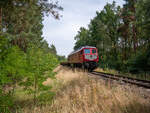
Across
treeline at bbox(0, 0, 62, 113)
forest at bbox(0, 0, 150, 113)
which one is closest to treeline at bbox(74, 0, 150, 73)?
forest at bbox(0, 0, 150, 113)

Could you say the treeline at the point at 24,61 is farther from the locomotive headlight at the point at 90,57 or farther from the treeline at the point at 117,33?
the treeline at the point at 117,33

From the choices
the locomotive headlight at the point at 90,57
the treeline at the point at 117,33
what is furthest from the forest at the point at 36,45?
the locomotive headlight at the point at 90,57

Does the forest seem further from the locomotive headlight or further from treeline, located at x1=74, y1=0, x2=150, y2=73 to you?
the locomotive headlight

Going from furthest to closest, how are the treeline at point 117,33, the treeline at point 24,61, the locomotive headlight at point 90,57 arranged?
1. the treeline at point 117,33
2. the locomotive headlight at point 90,57
3. the treeline at point 24,61

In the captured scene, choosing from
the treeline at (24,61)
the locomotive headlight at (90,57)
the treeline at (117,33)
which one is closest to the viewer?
the treeline at (24,61)

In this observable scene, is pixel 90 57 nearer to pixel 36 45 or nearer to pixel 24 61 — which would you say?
pixel 36 45

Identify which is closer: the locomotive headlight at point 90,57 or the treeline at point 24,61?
the treeline at point 24,61

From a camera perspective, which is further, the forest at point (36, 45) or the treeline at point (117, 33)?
the treeline at point (117, 33)

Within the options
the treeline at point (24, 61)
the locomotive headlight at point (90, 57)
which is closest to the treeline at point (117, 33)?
the locomotive headlight at point (90, 57)

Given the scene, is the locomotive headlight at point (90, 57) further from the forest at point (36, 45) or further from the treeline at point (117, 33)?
the treeline at point (117, 33)

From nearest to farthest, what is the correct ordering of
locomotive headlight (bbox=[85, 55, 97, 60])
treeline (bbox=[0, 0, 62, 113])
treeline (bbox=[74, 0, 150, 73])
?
treeline (bbox=[0, 0, 62, 113]), locomotive headlight (bbox=[85, 55, 97, 60]), treeline (bbox=[74, 0, 150, 73])

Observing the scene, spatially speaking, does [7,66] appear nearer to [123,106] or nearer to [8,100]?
→ [8,100]

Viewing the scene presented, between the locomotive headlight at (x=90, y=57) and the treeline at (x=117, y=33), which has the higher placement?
the treeline at (x=117, y=33)

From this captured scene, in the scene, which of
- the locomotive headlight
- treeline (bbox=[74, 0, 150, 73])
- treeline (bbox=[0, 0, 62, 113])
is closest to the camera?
treeline (bbox=[0, 0, 62, 113])
